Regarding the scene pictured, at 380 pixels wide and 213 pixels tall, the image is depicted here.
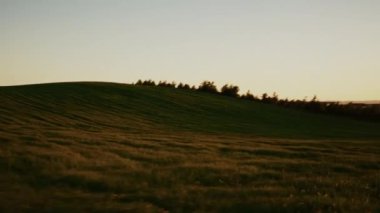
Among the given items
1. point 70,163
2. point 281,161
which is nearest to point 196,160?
point 281,161

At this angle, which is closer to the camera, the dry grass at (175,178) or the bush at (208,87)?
the dry grass at (175,178)

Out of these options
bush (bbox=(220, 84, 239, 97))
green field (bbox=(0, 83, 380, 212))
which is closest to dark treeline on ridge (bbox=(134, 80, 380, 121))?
bush (bbox=(220, 84, 239, 97))

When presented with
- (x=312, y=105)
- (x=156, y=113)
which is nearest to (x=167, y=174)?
(x=156, y=113)

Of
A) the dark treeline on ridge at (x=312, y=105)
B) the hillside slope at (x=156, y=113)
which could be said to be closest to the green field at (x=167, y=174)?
the hillside slope at (x=156, y=113)

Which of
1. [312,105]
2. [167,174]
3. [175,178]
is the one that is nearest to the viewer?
[175,178]

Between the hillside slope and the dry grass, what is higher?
the hillside slope

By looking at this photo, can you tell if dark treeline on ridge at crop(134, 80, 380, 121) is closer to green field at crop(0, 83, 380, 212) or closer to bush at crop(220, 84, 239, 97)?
bush at crop(220, 84, 239, 97)

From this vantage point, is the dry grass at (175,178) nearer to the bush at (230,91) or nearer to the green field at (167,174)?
the green field at (167,174)

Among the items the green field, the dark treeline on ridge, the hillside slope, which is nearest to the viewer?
the green field

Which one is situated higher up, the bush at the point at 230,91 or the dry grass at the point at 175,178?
the bush at the point at 230,91

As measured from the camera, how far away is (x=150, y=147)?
2655cm

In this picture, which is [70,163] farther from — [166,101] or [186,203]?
[166,101]

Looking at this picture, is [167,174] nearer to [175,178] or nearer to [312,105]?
[175,178]

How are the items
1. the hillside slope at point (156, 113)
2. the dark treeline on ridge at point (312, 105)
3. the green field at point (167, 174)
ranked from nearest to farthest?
the green field at point (167, 174) → the hillside slope at point (156, 113) → the dark treeline on ridge at point (312, 105)
